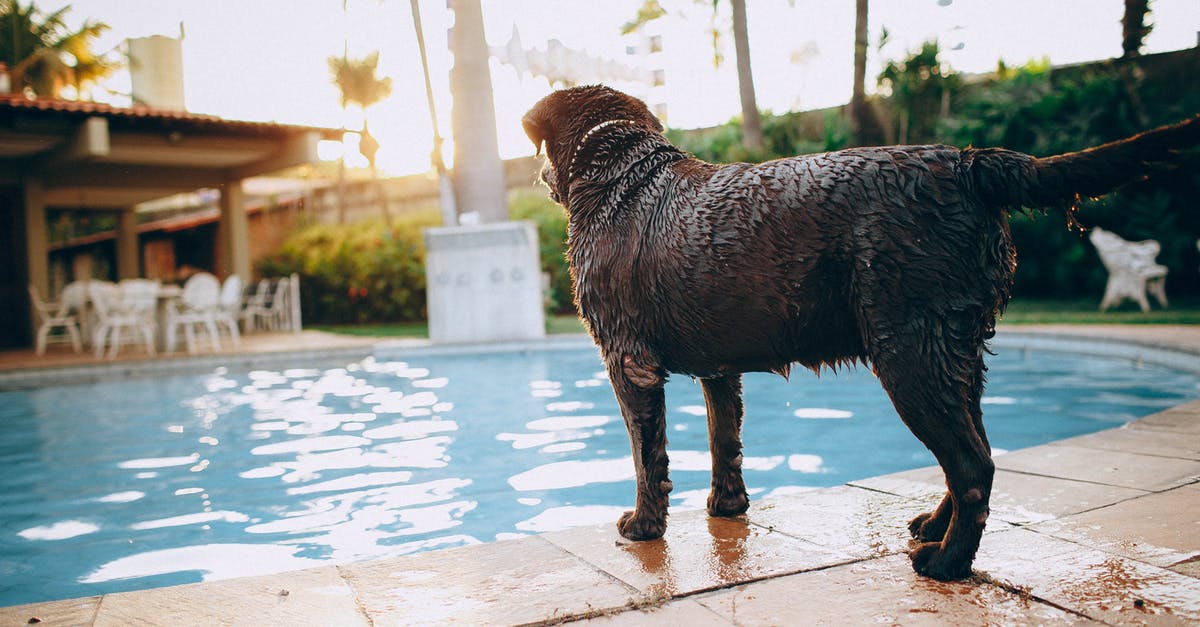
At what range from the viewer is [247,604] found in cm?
230

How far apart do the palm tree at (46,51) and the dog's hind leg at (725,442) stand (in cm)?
3020

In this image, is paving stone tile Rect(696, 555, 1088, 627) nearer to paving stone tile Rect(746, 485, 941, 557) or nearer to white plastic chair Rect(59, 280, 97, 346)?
paving stone tile Rect(746, 485, 941, 557)

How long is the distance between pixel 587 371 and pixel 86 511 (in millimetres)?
5688

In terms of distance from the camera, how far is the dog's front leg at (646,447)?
2.66 m

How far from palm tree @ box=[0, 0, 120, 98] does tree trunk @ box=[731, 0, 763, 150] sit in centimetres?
2300

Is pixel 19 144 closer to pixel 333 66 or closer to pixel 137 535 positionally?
pixel 137 535

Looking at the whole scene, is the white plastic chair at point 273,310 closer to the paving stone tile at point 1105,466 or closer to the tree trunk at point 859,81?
the tree trunk at point 859,81

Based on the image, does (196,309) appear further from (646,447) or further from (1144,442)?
(1144,442)

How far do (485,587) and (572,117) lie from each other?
1.58 meters

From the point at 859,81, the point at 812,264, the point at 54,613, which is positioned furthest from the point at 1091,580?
the point at 859,81

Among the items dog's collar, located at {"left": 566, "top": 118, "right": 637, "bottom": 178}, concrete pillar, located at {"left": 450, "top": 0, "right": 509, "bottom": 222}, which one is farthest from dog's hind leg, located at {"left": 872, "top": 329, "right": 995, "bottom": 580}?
concrete pillar, located at {"left": 450, "top": 0, "right": 509, "bottom": 222}

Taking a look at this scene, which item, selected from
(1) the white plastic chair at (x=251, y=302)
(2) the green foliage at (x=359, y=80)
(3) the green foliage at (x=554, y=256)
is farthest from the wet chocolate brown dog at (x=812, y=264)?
(2) the green foliage at (x=359, y=80)

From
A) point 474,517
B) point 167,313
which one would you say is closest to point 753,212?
A: point 474,517

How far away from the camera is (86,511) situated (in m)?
4.52
